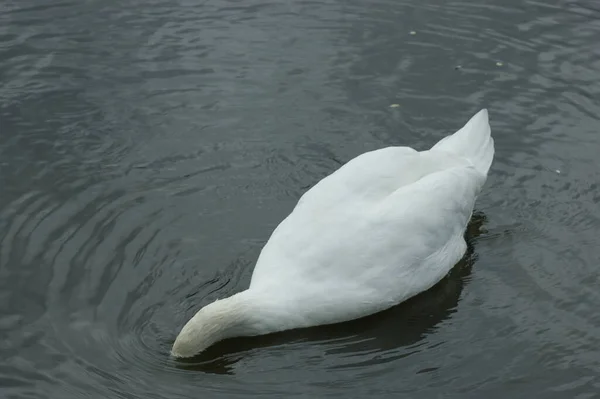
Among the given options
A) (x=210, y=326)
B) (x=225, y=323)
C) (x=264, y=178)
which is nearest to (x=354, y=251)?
(x=225, y=323)

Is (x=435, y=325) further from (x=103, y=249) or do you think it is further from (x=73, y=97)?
(x=73, y=97)

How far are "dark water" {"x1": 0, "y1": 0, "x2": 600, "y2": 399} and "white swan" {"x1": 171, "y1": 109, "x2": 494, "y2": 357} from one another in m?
0.24

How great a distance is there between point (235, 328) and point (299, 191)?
2.74 meters

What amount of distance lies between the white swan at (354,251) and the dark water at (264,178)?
24 centimetres

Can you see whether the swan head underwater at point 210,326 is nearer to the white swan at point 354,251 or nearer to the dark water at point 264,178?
the white swan at point 354,251

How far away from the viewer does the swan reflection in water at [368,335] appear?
9312 millimetres

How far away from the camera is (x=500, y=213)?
37.5 feet

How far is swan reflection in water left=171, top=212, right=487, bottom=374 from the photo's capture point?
931 cm

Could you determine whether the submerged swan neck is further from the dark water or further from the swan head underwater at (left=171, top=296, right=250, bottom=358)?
the dark water

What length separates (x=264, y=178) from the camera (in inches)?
473

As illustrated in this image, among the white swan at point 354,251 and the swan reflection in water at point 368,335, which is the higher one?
the white swan at point 354,251

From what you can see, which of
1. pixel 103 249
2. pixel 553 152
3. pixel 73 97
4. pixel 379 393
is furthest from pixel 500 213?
pixel 73 97

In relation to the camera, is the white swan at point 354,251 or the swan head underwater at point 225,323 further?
the white swan at point 354,251

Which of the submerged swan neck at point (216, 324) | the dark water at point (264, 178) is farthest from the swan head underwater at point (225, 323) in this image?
the dark water at point (264, 178)
